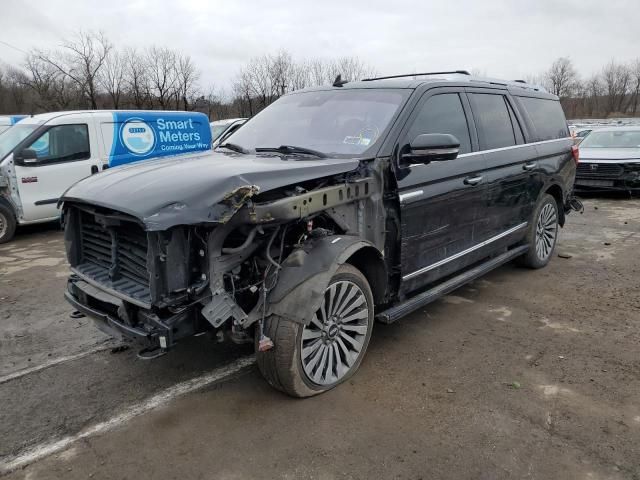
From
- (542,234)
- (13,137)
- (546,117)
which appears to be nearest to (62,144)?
(13,137)

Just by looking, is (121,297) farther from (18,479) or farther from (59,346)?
(59,346)

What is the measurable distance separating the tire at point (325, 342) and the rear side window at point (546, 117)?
3.31 metres

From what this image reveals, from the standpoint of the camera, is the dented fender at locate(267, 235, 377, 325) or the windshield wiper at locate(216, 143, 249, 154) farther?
the windshield wiper at locate(216, 143, 249, 154)

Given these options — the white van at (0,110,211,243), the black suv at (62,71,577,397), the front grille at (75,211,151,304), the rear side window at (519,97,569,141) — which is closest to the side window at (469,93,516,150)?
the black suv at (62,71,577,397)

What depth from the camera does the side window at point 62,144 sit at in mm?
8156

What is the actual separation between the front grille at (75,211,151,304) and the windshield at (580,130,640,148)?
1228 cm

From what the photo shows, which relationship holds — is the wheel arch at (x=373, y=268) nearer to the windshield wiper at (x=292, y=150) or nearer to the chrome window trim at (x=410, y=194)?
the chrome window trim at (x=410, y=194)

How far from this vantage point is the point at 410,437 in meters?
2.86

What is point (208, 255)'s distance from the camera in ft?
9.01

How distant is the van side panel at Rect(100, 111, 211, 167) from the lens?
28.8 feet

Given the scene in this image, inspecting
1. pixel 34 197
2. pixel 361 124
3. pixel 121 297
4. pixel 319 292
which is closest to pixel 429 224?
pixel 361 124

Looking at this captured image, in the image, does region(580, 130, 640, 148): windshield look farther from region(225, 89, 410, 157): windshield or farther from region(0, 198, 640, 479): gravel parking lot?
region(225, 89, 410, 157): windshield

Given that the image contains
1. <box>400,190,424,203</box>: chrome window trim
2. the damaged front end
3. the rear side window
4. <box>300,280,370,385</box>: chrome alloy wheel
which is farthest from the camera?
the rear side window

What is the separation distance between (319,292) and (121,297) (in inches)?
46.3
